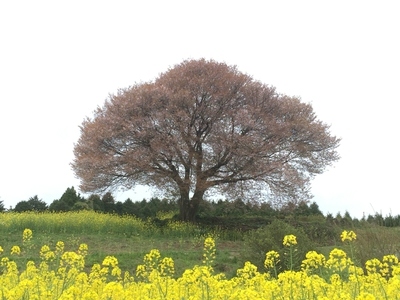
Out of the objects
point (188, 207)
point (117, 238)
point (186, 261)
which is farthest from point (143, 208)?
point (186, 261)

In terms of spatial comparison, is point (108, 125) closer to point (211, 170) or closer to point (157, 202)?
point (211, 170)

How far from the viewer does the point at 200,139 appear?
59.5 ft

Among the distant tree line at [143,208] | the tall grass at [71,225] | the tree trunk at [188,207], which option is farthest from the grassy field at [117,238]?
the distant tree line at [143,208]

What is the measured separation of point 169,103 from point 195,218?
21.1ft

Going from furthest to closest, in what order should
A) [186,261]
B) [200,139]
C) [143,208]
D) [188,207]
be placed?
[143,208] < [188,207] < [200,139] < [186,261]

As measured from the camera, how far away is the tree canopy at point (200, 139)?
55.8ft

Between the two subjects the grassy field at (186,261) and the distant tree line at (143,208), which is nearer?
the grassy field at (186,261)

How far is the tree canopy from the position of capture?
55.8ft

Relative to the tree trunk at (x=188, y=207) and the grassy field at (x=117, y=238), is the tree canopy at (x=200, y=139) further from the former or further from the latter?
the grassy field at (x=117, y=238)

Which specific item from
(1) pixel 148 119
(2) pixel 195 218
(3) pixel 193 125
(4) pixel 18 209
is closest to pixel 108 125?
(1) pixel 148 119

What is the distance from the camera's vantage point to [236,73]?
1970cm

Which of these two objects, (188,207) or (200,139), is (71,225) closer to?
(188,207)

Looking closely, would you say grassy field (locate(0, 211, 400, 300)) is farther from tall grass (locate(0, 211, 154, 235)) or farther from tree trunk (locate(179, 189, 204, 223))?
tree trunk (locate(179, 189, 204, 223))

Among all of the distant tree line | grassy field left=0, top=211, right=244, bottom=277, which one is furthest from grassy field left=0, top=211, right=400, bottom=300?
the distant tree line
